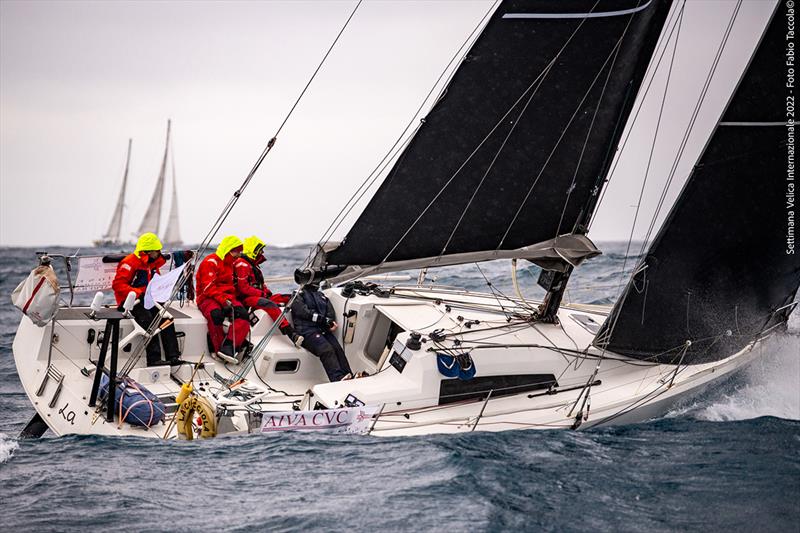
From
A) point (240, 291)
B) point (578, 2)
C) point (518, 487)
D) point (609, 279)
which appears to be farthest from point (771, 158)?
point (609, 279)

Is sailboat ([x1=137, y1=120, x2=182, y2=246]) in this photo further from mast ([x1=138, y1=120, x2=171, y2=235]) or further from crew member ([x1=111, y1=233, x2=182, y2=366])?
crew member ([x1=111, y1=233, x2=182, y2=366])

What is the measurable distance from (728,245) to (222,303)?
482cm

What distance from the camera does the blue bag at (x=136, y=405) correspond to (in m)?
7.24

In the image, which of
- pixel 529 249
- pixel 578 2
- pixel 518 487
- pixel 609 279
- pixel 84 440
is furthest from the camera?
pixel 609 279

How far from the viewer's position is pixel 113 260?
30.2ft

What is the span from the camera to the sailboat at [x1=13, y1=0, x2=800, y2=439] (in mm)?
7539

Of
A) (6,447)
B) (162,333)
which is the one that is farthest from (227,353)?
(6,447)

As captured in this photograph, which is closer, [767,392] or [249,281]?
[767,392]

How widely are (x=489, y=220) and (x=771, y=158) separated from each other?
Result: 248 centimetres

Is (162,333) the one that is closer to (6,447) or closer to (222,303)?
(222,303)

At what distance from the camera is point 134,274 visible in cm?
871

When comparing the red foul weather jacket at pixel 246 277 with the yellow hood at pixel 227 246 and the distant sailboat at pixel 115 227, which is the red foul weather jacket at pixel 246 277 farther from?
the distant sailboat at pixel 115 227

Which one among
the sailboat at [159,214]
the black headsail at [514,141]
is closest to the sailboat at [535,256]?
the black headsail at [514,141]

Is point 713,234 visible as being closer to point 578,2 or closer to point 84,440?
point 578,2
